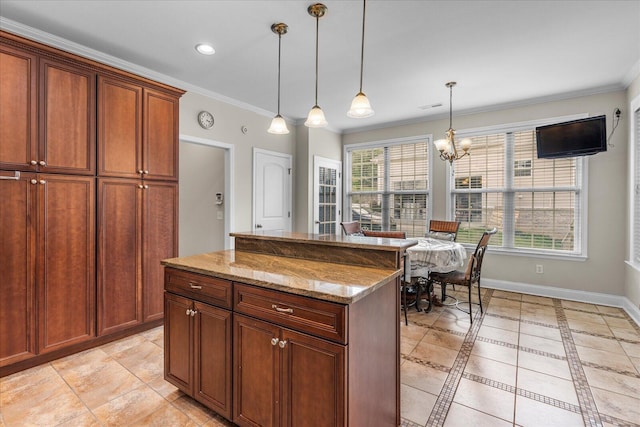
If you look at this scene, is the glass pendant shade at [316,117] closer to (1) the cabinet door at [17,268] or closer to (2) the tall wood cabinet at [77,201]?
(2) the tall wood cabinet at [77,201]

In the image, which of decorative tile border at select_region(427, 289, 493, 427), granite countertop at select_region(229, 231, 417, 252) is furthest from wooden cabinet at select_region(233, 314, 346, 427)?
decorative tile border at select_region(427, 289, 493, 427)

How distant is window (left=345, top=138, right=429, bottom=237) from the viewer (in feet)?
17.5

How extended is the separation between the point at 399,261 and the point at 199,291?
46.0 inches

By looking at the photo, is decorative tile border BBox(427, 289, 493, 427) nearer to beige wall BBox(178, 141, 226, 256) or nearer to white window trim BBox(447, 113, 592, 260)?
white window trim BBox(447, 113, 592, 260)

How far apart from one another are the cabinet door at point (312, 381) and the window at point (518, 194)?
420 cm

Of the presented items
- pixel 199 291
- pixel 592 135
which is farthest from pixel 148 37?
pixel 592 135

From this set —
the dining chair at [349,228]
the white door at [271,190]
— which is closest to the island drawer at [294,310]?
the dining chair at [349,228]

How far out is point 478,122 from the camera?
15.5 ft

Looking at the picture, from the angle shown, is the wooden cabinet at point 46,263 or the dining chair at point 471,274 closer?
the wooden cabinet at point 46,263

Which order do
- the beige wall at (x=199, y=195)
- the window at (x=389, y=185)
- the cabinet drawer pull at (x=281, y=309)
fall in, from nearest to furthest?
the cabinet drawer pull at (x=281, y=309), the beige wall at (x=199, y=195), the window at (x=389, y=185)

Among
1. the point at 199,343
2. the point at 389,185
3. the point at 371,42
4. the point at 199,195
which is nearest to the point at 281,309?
the point at 199,343

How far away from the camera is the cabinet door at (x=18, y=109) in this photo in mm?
2199

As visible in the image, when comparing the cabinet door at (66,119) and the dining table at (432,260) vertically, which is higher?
the cabinet door at (66,119)

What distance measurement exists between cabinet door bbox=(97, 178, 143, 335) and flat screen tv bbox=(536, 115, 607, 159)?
190 inches
